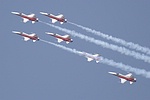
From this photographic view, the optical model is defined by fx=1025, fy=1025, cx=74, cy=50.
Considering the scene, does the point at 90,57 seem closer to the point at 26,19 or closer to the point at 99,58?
the point at 99,58

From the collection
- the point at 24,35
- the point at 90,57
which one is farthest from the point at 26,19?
the point at 90,57

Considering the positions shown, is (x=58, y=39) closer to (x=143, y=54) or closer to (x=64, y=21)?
(x=64, y=21)

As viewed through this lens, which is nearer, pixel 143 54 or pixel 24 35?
pixel 143 54

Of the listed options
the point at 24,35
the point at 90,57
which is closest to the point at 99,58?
the point at 90,57

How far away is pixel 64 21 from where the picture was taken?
18662 centimetres

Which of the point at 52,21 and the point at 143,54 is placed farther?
the point at 52,21

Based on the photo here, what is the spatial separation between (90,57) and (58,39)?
7263 mm

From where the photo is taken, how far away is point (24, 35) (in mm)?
189375

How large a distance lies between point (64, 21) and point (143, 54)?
17.8 meters

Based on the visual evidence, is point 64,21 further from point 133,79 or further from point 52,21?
point 133,79

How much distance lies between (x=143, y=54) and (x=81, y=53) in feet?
46.3

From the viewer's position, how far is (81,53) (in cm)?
18625

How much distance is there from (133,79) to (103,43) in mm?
9227

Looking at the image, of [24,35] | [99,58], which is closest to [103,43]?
[99,58]
